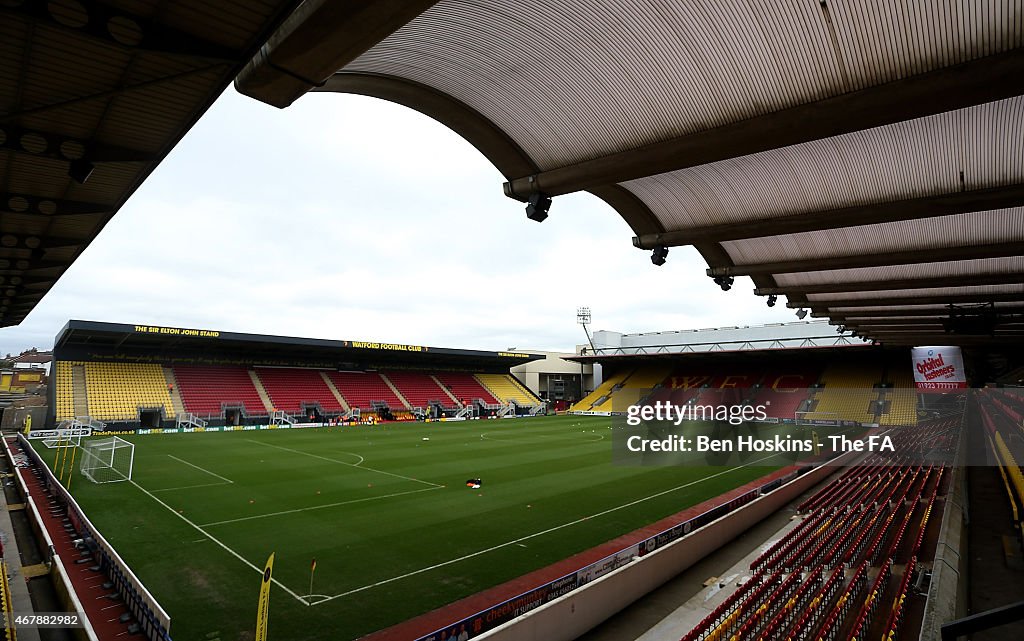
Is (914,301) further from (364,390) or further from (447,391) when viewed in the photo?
(447,391)

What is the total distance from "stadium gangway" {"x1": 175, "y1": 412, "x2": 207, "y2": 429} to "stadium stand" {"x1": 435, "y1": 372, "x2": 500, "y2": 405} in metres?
24.3

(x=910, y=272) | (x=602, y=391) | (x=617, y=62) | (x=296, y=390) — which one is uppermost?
(x=617, y=62)

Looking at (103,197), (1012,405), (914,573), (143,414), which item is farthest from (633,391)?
(103,197)

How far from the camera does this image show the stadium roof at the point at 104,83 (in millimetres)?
4230

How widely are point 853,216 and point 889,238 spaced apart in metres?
3.24

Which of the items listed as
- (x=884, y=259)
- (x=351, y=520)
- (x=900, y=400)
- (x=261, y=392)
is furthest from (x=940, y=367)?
(x=261, y=392)

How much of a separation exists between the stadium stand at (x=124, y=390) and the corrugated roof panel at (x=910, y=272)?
39.5m

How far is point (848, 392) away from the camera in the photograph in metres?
47.3

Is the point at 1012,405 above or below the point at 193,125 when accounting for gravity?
below

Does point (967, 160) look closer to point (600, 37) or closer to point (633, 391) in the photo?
point (600, 37)

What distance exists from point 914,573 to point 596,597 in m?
6.37

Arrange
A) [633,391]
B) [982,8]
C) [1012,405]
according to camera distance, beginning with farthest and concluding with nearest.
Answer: [633,391]
[1012,405]
[982,8]

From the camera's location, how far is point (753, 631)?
7.42 m

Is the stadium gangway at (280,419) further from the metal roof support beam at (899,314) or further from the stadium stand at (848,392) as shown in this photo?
the stadium stand at (848,392)
